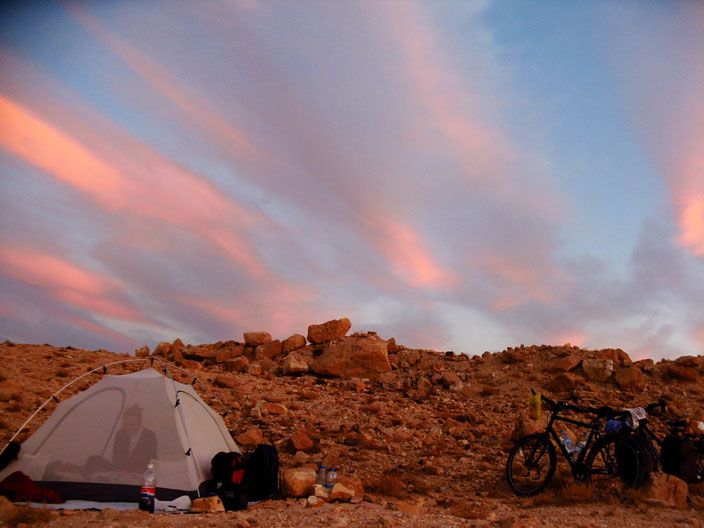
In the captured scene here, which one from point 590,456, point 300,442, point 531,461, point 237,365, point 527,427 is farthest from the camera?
point 237,365

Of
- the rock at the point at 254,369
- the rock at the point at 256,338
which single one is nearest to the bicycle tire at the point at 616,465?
the rock at the point at 254,369

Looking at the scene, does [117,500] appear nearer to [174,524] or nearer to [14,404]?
[174,524]

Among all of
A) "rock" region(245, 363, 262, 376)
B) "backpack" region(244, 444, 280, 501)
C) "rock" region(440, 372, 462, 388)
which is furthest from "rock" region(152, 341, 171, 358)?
"backpack" region(244, 444, 280, 501)

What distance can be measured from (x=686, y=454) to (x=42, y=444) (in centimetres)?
1179

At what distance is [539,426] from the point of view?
13156 mm

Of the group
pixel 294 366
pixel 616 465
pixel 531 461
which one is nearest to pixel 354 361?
pixel 294 366

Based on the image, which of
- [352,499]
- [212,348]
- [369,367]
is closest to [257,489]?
[352,499]

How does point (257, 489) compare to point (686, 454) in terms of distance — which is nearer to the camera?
point (686, 454)

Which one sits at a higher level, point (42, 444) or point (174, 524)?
point (42, 444)

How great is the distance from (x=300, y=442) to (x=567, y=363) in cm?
1200

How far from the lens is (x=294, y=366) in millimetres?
21422

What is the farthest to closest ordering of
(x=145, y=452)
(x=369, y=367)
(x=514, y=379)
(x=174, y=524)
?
(x=369, y=367)
(x=514, y=379)
(x=145, y=452)
(x=174, y=524)

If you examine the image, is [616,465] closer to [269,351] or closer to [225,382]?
[225,382]

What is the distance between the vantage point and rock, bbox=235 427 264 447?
12.9 m
